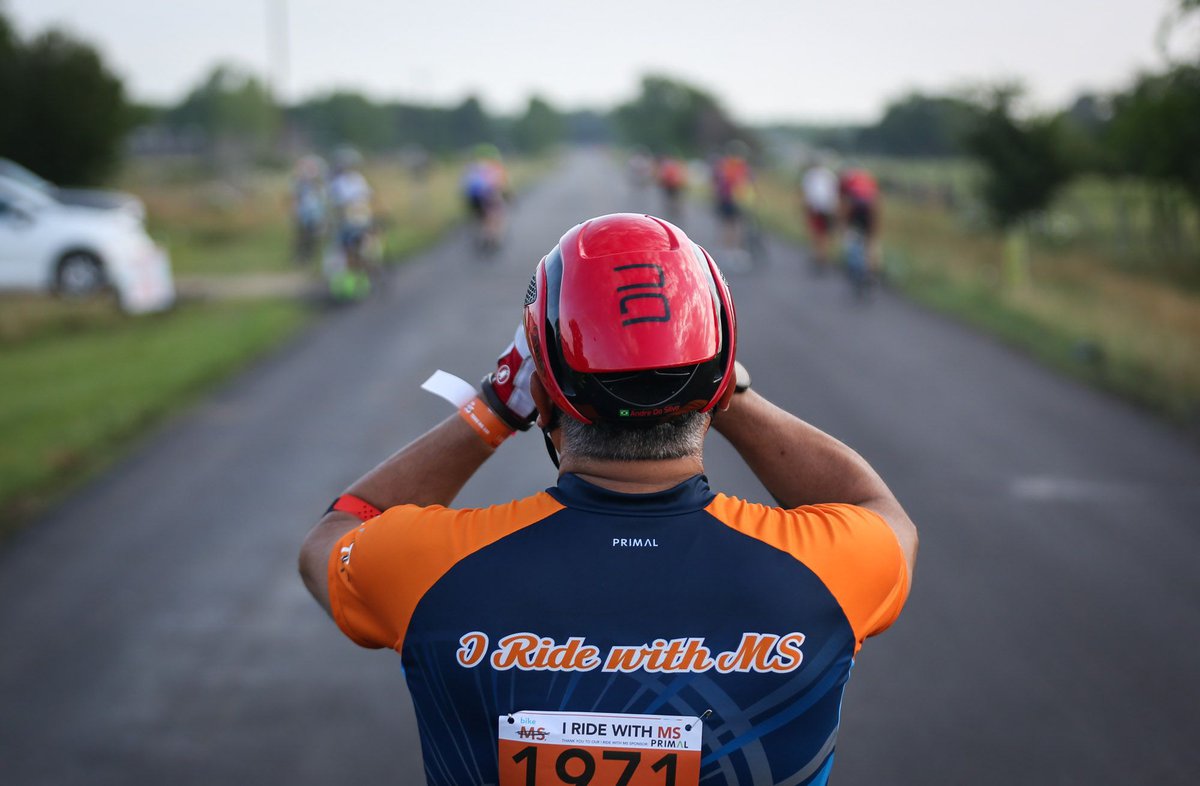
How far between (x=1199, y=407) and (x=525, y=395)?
9.19m

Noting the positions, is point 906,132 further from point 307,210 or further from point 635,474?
point 635,474

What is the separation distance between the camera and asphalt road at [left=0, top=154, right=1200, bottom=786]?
13.8 feet

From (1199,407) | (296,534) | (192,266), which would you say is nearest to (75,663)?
(296,534)

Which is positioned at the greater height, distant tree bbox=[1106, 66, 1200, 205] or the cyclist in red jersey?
distant tree bbox=[1106, 66, 1200, 205]

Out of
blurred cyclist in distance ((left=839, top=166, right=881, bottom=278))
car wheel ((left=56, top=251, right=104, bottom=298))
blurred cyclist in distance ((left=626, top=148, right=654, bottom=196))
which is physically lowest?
blurred cyclist in distance ((left=626, top=148, right=654, bottom=196))

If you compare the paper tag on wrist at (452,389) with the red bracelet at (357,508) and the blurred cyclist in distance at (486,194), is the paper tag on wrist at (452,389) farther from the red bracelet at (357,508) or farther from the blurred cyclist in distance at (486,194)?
the blurred cyclist in distance at (486,194)

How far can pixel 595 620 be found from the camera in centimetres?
157

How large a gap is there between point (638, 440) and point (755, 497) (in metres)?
5.38

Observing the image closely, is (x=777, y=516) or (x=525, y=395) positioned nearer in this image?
(x=777, y=516)

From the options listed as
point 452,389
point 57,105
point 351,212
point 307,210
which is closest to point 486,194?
point 307,210

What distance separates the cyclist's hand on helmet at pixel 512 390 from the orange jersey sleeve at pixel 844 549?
0.39 metres

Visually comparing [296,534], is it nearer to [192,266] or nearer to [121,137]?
[192,266]

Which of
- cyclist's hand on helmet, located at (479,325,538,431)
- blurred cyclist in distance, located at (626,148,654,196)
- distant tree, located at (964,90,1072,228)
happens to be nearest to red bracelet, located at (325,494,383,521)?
cyclist's hand on helmet, located at (479,325,538,431)

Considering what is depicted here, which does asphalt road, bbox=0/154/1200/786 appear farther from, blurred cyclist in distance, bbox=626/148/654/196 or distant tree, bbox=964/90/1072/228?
blurred cyclist in distance, bbox=626/148/654/196
